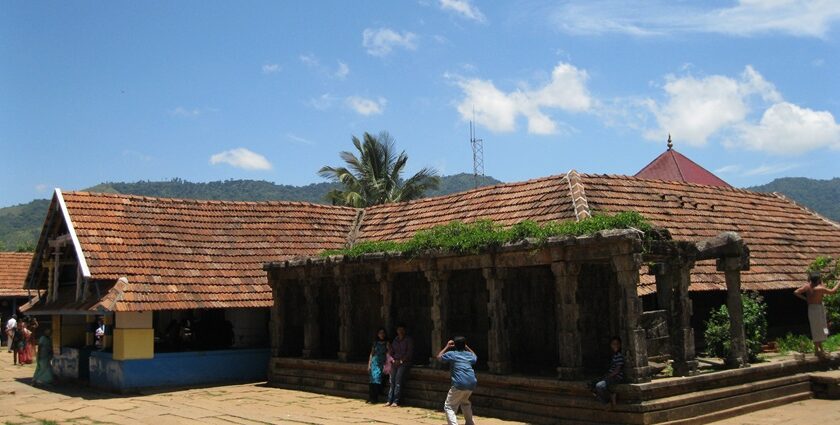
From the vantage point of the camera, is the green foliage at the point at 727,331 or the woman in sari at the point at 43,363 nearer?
the green foliage at the point at 727,331

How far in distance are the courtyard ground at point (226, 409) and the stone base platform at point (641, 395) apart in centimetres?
22

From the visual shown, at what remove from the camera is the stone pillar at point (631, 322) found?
30.5ft

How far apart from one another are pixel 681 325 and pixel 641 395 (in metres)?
1.69

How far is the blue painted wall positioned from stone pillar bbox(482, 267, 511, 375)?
24.3ft

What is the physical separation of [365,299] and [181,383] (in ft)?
13.8

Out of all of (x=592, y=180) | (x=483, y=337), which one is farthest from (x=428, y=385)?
(x=592, y=180)

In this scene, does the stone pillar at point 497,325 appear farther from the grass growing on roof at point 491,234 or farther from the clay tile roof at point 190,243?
the clay tile roof at point 190,243

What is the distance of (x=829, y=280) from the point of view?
47.9 ft

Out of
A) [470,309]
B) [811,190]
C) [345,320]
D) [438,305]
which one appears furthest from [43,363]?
[811,190]

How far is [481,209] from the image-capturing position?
1656cm

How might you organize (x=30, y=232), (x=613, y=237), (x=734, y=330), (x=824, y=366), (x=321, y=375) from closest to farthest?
(x=613, y=237) < (x=734, y=330) < (x=824, y=366) < (x=321, y=375) < (x=30, y=232)

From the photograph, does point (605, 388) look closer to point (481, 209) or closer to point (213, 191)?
point (481, 209)

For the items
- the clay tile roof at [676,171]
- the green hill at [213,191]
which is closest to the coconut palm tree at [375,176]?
the clay tile roof at [676,171]

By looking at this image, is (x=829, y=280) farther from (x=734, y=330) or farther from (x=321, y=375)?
(x=321, y=375)
